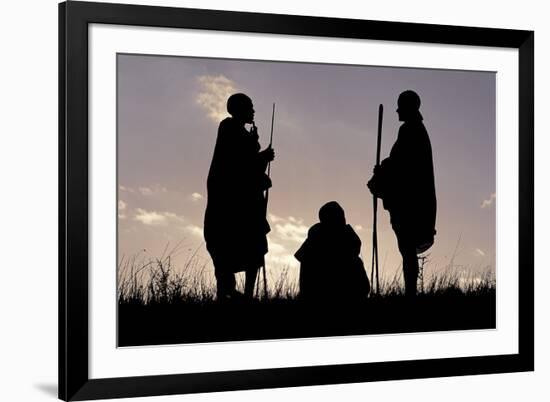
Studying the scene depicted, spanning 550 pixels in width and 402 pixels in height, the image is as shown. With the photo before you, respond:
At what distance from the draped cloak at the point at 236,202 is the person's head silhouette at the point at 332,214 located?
0.74 feet

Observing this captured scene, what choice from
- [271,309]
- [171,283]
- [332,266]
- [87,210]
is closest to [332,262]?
[332,266]

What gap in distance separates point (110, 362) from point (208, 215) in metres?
0.63

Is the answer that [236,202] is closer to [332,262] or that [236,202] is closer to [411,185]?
[332,262]

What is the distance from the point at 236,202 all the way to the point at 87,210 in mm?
562

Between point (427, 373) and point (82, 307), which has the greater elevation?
point (82, 307)

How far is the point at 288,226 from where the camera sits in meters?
3.70

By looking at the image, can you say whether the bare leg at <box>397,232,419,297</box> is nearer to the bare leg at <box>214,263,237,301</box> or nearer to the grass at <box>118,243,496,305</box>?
the grass at <box>118,243,496,305</box>

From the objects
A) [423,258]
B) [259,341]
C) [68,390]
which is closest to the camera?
[68,390]

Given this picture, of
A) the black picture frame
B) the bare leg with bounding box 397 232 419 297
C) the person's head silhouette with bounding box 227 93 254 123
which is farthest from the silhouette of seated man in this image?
the person's head silhouette with bounding box 227 93 254 123

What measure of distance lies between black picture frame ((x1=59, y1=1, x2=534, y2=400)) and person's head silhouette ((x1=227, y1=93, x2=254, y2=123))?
9.7 inches

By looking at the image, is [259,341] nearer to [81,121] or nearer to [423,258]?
[423,258]

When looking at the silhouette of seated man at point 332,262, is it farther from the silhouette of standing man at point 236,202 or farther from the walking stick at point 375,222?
the silhouette of standing man at point 236,202

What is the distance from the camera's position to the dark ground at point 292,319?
3543 mm

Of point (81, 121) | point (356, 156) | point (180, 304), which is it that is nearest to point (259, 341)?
point (180, 304)
